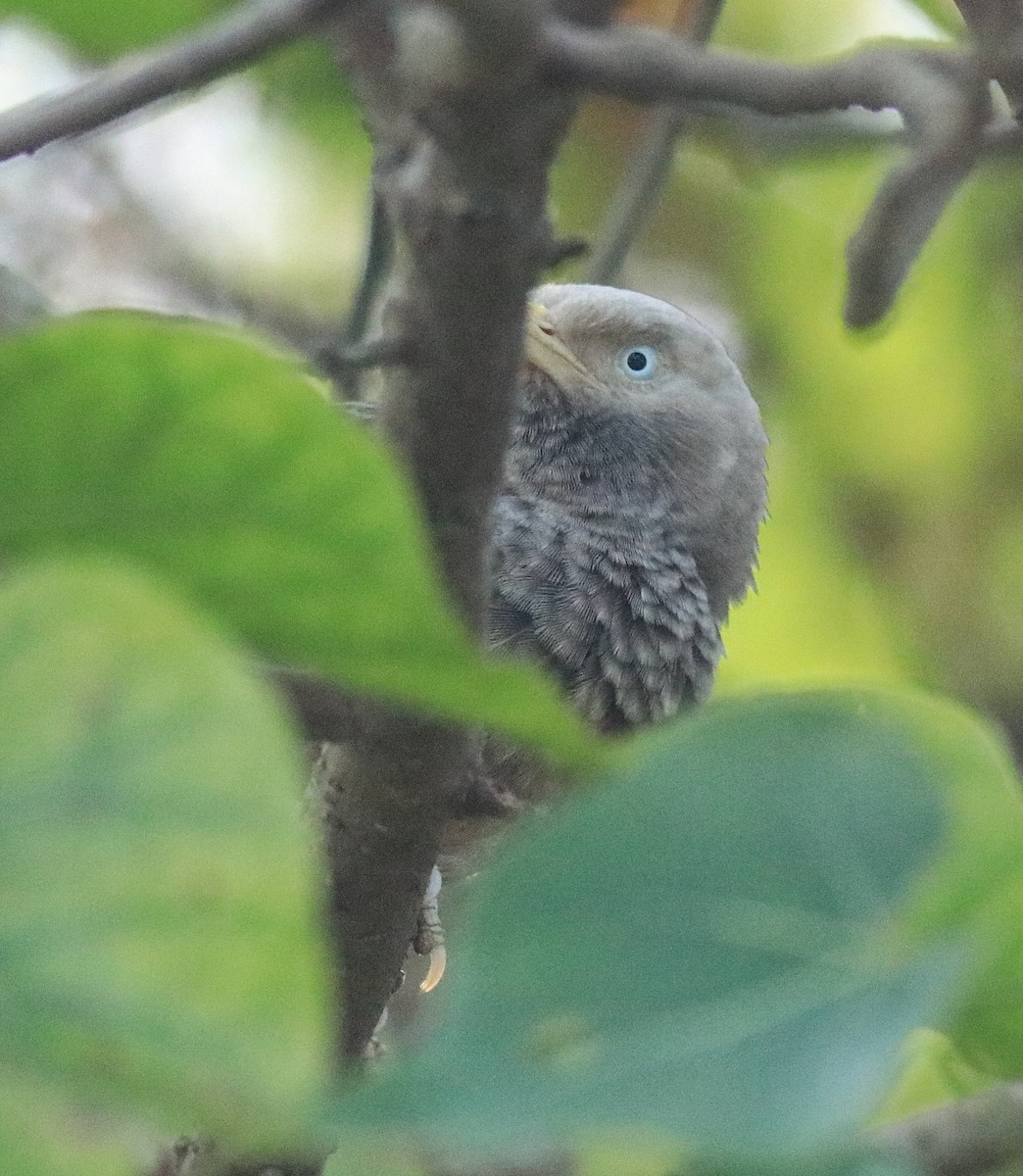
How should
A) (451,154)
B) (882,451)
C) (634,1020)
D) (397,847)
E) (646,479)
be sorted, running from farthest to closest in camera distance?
(882,451) < (646,479) < (397,847) < (451,154) < (634,1020)

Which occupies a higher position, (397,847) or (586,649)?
(397,847)

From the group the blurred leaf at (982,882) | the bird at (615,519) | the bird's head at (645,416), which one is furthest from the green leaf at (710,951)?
the bird's head at (645,416)

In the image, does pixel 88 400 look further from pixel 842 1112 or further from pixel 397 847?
pixel 397 847

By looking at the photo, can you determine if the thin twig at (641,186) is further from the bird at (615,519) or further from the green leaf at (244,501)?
the green leaf at (244,501)

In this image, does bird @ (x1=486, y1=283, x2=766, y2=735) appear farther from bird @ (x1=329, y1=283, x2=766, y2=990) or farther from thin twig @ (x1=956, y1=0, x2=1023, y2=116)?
thin twig @ (x1=956, y1=0, x2=1023, y2=116)

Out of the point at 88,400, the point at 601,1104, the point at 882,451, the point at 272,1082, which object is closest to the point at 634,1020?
the point at 601,1104

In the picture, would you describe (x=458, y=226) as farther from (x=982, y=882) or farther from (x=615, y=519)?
(x=615, y=519)
